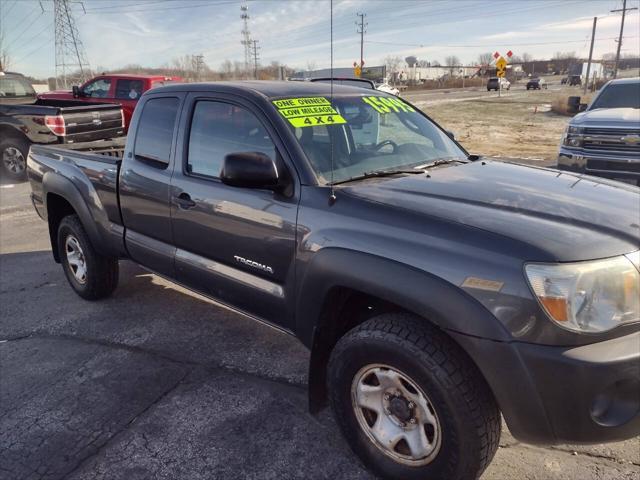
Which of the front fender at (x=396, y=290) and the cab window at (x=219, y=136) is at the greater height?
the cab window at (x=219, y=136)

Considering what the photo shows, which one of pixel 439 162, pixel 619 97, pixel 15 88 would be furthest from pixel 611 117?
pixel 15 88

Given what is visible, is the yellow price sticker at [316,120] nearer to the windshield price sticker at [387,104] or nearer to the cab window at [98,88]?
the windshield price sticker at [387,104]

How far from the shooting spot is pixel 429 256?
204cm

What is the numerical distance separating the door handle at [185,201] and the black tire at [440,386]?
144 centimetres

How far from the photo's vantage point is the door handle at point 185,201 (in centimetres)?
317

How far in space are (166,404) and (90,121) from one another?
767 centimetres

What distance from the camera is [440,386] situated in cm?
203

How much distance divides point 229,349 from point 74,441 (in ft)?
4.00

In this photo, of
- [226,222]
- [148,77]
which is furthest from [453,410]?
[148,77]

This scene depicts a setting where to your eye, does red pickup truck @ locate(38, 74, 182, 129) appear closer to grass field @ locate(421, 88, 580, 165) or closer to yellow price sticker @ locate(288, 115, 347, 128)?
grass field @ locate(421, 88, 580, 165)

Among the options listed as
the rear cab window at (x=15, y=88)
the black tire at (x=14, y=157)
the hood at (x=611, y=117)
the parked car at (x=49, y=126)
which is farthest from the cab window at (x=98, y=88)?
the hood at (x=611, y=117)

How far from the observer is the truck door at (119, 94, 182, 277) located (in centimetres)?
344

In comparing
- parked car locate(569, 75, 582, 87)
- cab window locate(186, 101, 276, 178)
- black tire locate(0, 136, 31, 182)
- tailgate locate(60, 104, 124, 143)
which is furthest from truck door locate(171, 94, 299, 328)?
parked car locate(569, 75, 582, 87)

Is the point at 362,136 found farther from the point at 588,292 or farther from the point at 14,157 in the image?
the point at 14,157
